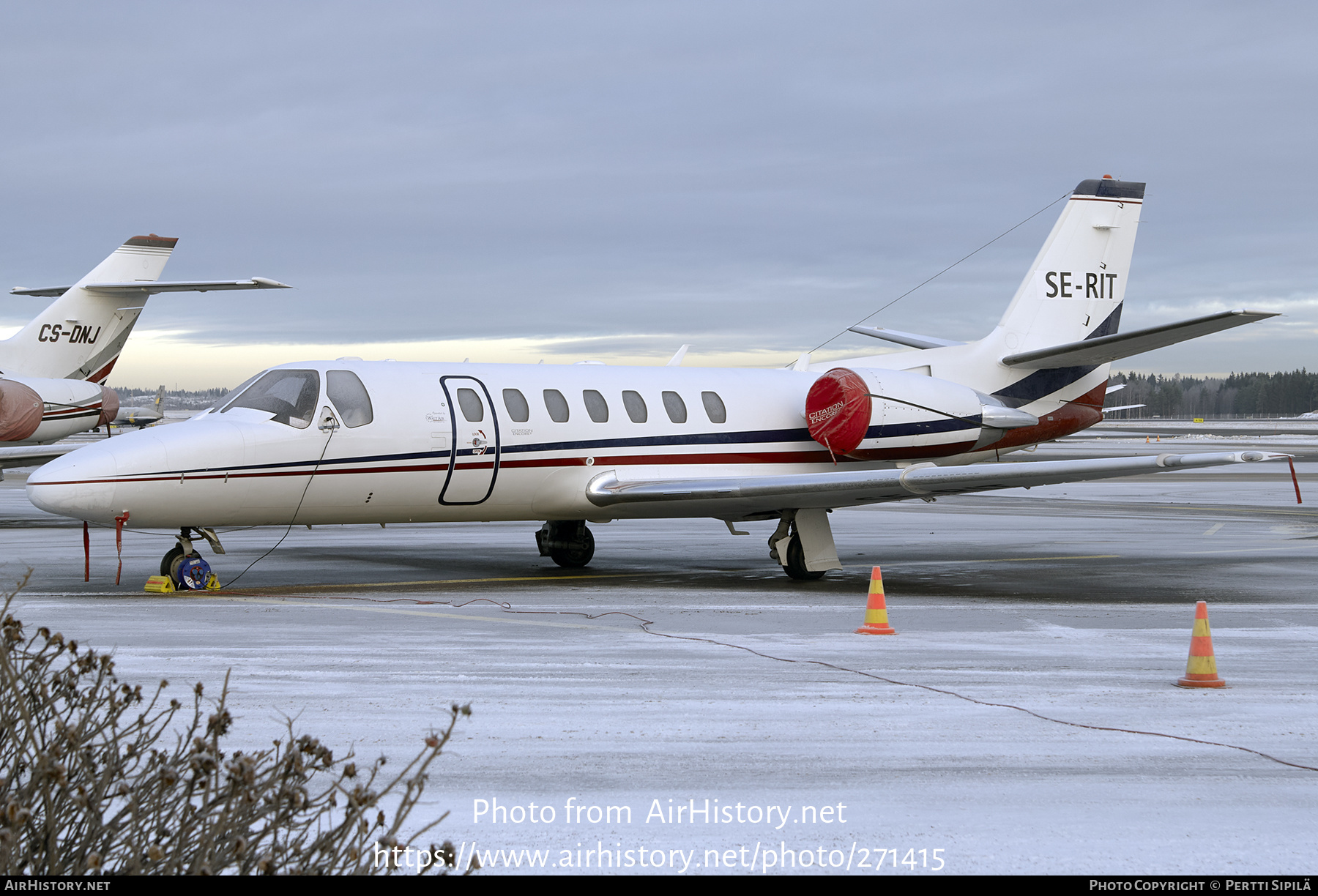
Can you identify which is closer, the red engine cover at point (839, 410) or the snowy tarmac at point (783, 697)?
the snowy tarmac at point (783, 697)

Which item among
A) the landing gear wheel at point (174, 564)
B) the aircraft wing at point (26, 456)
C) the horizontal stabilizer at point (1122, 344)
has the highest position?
the horizontal stabilizer at point (1122, 344)

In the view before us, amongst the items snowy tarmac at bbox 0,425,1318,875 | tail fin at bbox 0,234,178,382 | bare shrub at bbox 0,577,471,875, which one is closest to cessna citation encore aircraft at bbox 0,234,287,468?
tail fin at bbox 0,234,178,382

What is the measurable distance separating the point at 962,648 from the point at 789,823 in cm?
501

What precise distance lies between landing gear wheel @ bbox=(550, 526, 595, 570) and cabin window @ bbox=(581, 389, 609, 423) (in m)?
2.01

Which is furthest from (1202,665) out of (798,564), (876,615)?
(798,564)

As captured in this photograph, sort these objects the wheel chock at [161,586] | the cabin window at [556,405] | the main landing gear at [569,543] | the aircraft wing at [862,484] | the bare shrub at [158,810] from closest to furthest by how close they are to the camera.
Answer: the bare shrub at [158,810] < the aircraft wing at [862,484] < the wheel chock at [161,586] < the cabin window at [556,405] < the main landing gear at [569,543]

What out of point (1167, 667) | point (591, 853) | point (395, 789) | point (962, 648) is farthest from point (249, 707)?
point (1167, 667)

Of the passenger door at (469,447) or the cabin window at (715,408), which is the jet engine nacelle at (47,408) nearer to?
the passenger door at (469,447)

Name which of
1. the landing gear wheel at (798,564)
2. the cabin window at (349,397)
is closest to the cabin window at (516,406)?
the cabin window at (349,397)

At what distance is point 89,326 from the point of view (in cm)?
3056

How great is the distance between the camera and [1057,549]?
19.7m

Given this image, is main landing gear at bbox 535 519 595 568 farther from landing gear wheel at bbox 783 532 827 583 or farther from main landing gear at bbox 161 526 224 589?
main landing gear at bbox 161 526 224 589

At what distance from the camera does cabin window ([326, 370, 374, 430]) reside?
46.1 ft

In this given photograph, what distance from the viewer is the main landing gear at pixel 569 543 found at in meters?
17.0
